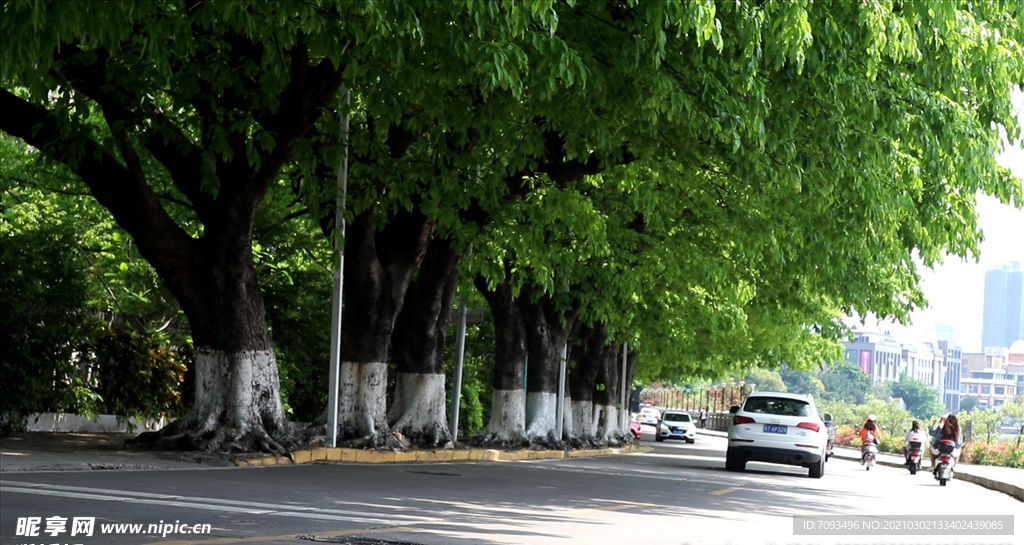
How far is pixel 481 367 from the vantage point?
4228 cm

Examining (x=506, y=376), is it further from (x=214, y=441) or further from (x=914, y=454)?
(x=214, y=441)

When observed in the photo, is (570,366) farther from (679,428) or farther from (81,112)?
(679,428)

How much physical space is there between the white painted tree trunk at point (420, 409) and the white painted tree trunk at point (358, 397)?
1858 millimetres

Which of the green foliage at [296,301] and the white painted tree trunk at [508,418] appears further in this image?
the white painted tree trunk at [508,418]

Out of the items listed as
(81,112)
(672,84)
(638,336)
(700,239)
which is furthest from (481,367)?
(672,84)

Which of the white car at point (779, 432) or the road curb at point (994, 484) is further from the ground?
the white car at point (779, 432)

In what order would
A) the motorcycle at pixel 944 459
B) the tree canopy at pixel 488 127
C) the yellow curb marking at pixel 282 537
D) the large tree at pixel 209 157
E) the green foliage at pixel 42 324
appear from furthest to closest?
the motorcycle at pixel 944 459 < the green foliage at pixel 42 324 < the large tree at pixel 209 157 < the tree canopy at pixel 488 127 < the yellow curb marking at pixel 282 537

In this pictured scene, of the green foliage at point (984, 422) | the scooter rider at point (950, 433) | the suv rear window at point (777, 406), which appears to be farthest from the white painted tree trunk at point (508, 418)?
the green foliage at point (984, 422)

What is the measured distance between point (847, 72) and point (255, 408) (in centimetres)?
875

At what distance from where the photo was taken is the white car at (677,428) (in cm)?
7131

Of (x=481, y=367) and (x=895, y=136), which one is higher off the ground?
(x=895, y=136)

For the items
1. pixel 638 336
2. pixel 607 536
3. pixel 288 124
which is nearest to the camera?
pixel 607 536

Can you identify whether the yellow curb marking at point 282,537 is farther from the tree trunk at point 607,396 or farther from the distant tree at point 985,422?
the distant tree at point 985,422

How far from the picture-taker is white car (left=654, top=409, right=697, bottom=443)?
71.3 meters
